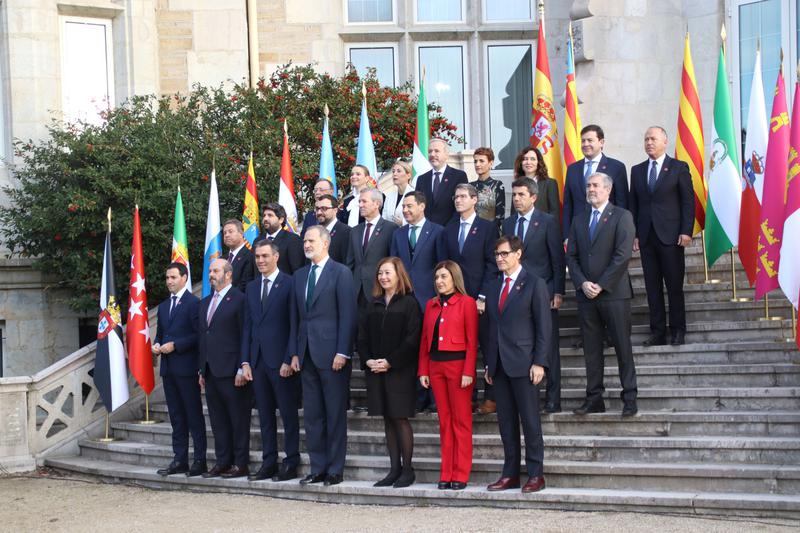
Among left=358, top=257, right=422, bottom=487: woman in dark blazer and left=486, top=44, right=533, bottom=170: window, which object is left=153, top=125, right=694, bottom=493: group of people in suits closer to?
left=358, top=257, right=422, bottom=487: woman in dark blazer

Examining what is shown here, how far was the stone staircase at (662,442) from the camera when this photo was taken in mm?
8609

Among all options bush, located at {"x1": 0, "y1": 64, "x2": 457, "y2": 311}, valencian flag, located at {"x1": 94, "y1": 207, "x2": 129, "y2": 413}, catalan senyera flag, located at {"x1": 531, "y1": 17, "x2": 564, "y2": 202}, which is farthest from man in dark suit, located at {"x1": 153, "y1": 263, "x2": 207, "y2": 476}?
catalan senyera flag, located at {"x1": 531, "y1": 17, "x2": 564, "y2": 202}

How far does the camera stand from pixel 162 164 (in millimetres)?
14516

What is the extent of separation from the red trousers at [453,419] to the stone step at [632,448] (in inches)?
19.7

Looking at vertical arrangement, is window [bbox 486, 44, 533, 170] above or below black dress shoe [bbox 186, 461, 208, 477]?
above

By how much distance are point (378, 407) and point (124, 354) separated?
405cm

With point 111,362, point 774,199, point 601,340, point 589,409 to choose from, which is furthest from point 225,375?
point 774,199

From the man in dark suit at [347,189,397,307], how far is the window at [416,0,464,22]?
7969 millimetres

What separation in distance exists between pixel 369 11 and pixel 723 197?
806 cm

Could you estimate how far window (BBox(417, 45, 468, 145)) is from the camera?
18.0m

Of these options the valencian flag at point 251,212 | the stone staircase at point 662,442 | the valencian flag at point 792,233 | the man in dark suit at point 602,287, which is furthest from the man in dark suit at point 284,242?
the valencian flag at point 792,233

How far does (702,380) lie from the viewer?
10.0m

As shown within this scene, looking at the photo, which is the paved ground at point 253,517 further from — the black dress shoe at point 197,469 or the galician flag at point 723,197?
the galician flag at point 723,197

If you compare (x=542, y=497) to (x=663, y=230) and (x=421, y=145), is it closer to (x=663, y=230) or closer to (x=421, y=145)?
(x=663, y=230)
